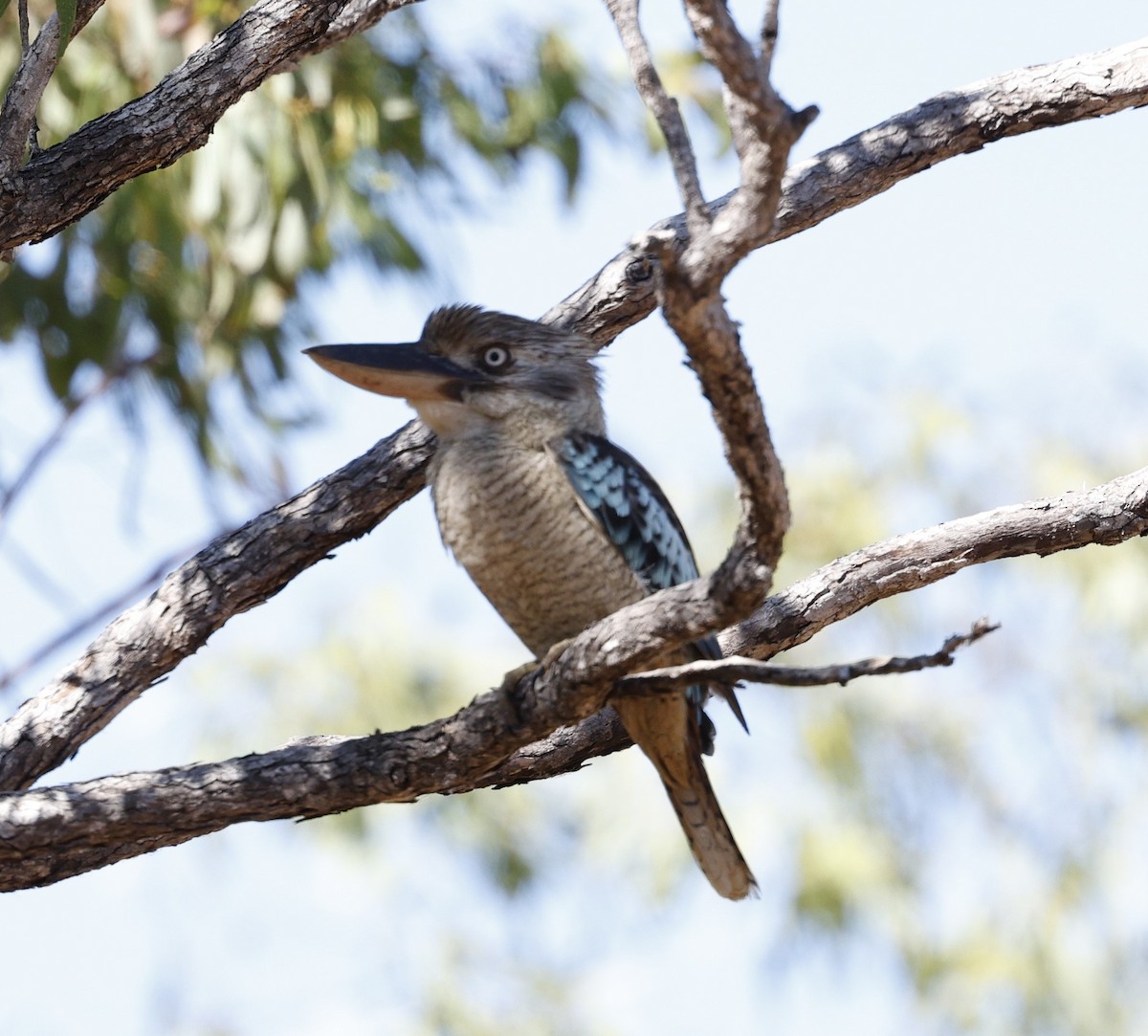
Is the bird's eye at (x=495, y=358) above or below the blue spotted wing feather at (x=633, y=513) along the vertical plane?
above

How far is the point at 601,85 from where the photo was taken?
682 centimetres

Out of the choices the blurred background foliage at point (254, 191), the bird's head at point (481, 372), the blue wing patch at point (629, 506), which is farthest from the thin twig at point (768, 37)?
the blurred background foliage at point (254, 191)

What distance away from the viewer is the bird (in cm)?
302

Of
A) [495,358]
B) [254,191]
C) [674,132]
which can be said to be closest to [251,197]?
[254,191]

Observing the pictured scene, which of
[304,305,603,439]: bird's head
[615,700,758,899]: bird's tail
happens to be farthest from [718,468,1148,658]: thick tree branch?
[304,305,603,439]: bird's head

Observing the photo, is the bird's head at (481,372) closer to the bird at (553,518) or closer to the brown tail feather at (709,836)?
the bird at (553,518)

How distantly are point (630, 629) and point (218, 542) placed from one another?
1392 mm

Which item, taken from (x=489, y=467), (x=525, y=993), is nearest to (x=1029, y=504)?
(x=489, y=467)

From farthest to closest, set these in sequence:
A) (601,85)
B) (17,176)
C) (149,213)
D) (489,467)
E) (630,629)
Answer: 1. (601,85)
2. (149,213)
3. (489,467)
4. (17,176)
5. (630,629)

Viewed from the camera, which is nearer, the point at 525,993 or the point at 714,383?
the point at 714,383

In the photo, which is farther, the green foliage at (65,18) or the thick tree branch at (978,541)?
the thick tree branch at (978,541)

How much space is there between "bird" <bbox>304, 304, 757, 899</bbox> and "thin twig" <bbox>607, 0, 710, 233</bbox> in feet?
3.23

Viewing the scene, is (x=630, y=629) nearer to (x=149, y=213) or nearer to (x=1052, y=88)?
(x=1052, y=88)

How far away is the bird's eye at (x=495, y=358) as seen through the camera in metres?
3.38
